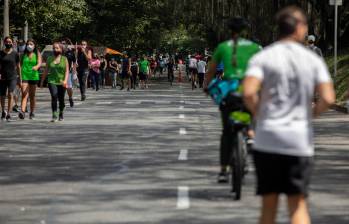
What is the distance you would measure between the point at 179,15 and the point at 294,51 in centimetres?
6332

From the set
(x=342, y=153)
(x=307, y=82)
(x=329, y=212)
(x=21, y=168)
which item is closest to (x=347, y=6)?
(x=342, y=153)

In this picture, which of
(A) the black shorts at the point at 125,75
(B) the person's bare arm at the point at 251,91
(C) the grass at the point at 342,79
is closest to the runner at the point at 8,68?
(C) the grass at the point at 342,79

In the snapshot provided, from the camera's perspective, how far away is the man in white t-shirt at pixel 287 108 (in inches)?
244

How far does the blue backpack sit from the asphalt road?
107 cm

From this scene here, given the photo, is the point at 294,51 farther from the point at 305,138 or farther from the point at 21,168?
the point at 21,168

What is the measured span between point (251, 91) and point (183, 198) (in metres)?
3.82

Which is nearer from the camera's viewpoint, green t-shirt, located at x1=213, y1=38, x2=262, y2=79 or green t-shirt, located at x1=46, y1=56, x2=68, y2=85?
green t-shirt, located at x1=213, y1=38, x2=262, y2=79

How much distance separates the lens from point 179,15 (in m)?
69.2

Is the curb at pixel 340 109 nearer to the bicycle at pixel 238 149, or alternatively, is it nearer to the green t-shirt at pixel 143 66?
the bicycle at pixel 238 149

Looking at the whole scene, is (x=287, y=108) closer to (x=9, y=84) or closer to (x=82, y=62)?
(x=9, y=84)

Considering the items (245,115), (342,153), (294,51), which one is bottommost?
(342,153)

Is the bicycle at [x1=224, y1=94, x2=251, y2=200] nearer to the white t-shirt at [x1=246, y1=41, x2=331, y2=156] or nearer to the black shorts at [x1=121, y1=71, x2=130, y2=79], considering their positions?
the white t-shirt at [x1=246, y1=41, x2=331, y2=156]

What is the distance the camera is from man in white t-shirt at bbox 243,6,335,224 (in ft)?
20.3

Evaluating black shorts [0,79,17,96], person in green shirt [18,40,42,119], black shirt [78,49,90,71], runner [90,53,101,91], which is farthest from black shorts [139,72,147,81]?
black shorts [0,79,17,96]
